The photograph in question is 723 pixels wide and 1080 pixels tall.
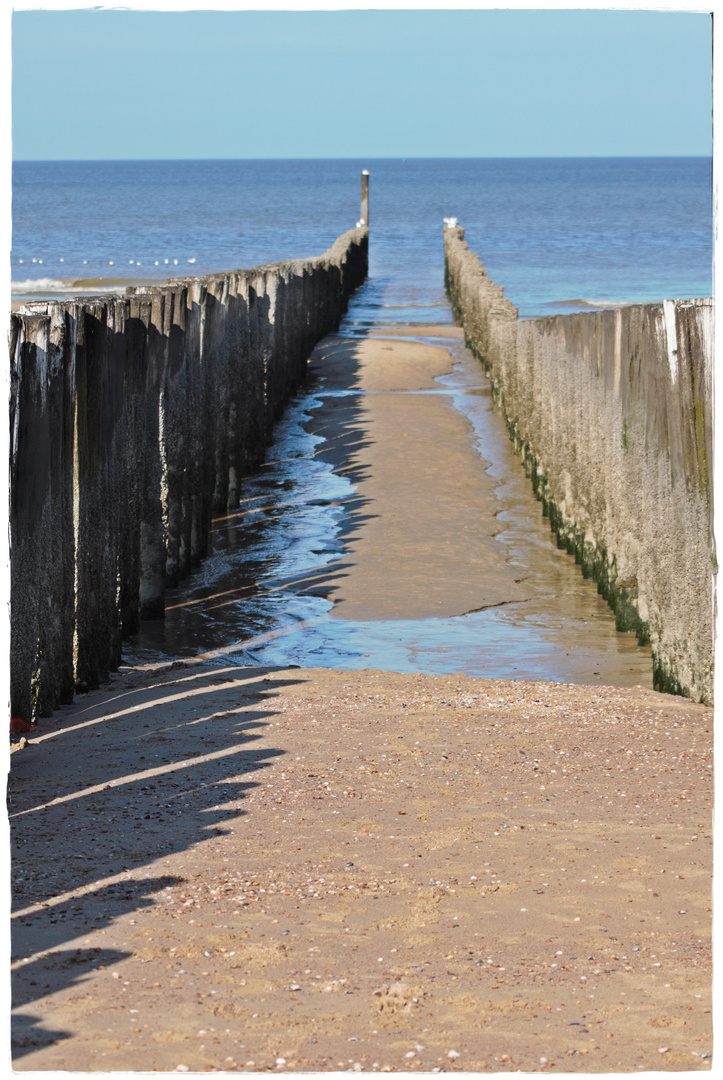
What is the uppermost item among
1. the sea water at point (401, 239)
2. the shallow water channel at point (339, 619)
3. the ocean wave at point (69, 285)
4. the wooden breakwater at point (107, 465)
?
the sea water at point (401, 239)

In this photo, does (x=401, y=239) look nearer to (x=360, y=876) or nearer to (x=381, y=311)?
(x=381, y=311)

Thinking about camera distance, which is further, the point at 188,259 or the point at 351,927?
the point at 188,259

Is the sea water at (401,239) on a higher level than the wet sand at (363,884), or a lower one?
higher

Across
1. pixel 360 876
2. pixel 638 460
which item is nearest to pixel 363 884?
pixel 360 876

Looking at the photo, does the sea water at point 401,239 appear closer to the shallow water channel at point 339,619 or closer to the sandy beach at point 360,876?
the shallow water channel at point 339,619

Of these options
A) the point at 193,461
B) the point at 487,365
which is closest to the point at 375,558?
the point at 193,461

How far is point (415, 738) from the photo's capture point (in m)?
4.93

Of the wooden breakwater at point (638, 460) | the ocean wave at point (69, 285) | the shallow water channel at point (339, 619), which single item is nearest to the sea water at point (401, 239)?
the ocean wave at point (69, 285)

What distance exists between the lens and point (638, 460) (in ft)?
22.4

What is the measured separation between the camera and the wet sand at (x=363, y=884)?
8.54 feet

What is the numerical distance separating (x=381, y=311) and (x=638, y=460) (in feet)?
81.7

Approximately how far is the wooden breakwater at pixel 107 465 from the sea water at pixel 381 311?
0.47 metres

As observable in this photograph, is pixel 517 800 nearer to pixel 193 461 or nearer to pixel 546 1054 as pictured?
pixel 546 1054

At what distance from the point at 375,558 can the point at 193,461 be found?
1.41 metres
